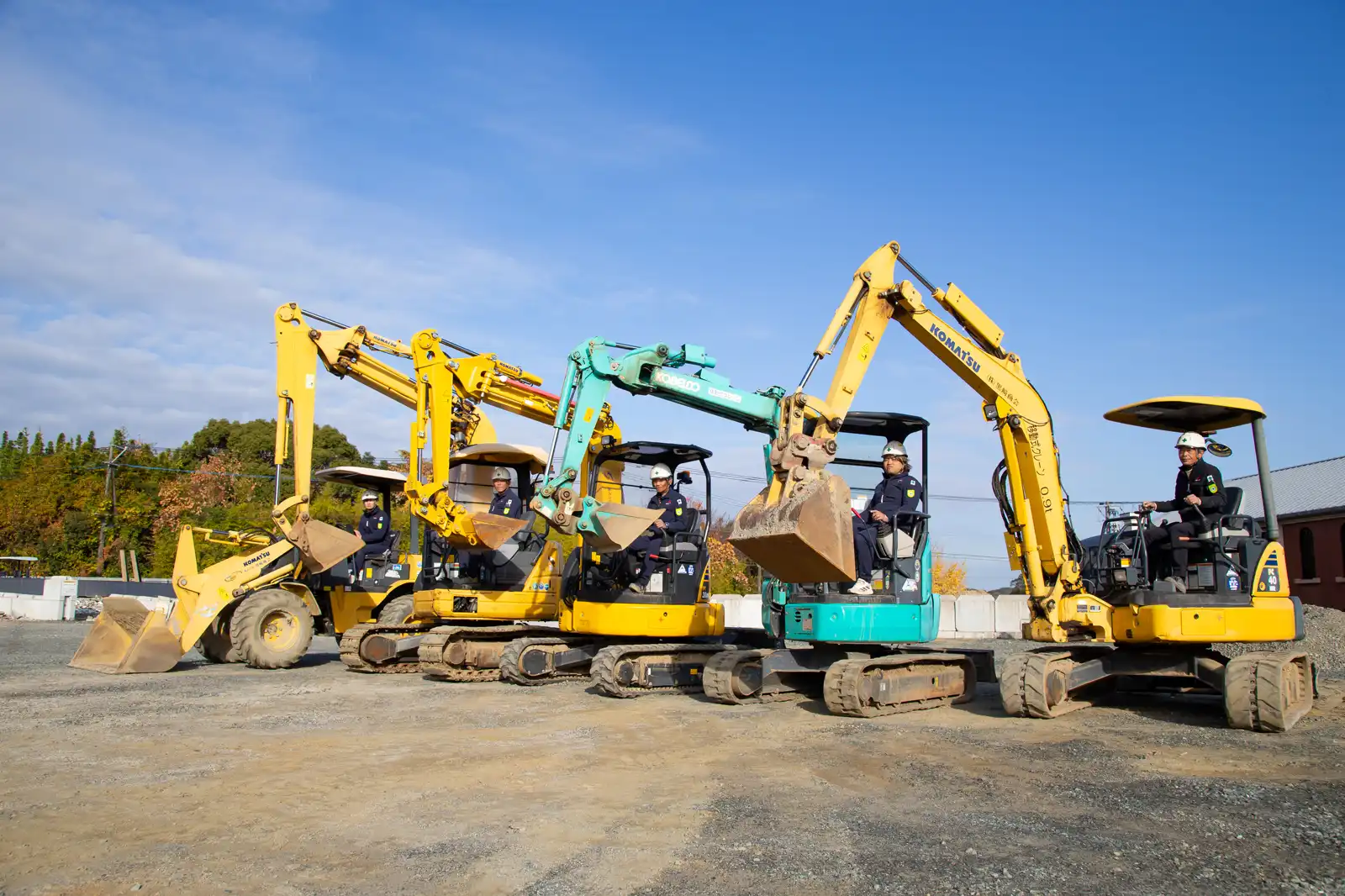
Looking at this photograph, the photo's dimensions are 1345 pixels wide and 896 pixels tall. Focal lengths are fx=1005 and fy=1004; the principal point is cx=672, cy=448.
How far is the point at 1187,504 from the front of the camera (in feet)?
32.4

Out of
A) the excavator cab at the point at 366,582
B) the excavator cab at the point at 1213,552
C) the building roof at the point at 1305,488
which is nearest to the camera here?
the excavator cab at the point at 1213,552

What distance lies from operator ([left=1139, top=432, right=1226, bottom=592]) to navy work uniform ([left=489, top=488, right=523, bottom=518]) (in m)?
7.81

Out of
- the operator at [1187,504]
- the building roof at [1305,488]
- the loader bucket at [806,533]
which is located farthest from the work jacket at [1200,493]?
the building roof at [1305,488]

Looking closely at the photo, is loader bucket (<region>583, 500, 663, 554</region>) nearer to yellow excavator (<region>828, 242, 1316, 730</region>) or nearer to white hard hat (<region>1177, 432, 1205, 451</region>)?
yellow excavator (<region>828, 242, 1316, 730</region>)

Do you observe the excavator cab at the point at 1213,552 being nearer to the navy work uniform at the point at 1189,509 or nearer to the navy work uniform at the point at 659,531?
the navy work uniform at the point at 1189,509

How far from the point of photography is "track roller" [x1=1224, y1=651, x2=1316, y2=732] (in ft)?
28.1

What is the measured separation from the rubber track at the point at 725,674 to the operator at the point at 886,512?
135cm

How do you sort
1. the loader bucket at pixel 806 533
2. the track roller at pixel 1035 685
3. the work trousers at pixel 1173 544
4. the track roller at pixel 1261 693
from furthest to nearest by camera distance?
the work trousers at pixel 1173 544 → the track roller at pixel 1035 685 → the track roller at pixel 1261 693 → the loader bucket at pixel 806 533

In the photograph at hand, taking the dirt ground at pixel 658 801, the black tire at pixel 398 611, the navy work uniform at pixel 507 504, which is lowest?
the dirt ground at pixel 658 801

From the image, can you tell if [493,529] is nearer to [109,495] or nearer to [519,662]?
[519,662]

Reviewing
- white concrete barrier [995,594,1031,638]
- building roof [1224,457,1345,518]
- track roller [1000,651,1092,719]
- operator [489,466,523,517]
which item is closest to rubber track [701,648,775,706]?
track roller [1000,651,1092,719]

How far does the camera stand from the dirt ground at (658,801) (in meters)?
4.66

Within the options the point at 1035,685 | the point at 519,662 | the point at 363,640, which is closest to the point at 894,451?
the point at 1035,685

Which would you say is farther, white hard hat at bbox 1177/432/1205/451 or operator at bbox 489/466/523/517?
operator at bbox 489/466/523/517
